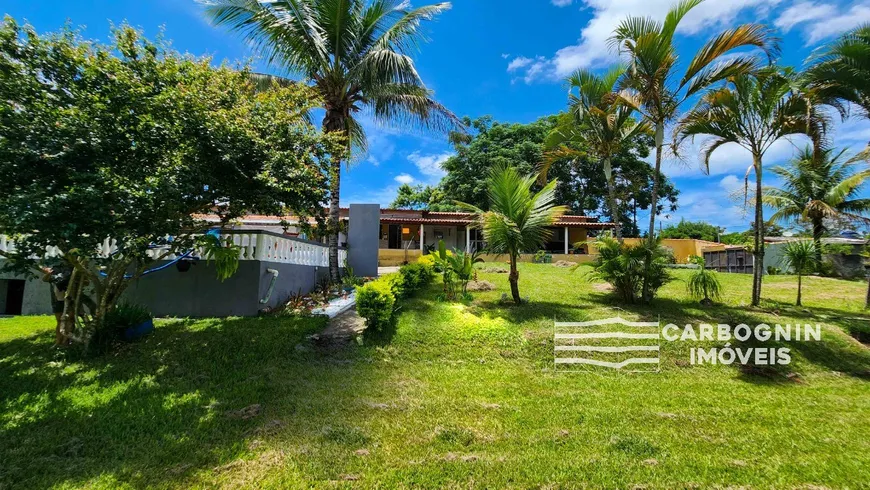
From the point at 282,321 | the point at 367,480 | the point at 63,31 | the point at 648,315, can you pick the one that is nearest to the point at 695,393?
the point at 648,315

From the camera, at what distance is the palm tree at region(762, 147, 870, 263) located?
1462 centimetres

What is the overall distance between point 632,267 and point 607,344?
2293 millimetres

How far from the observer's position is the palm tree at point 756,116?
7641 millimetres

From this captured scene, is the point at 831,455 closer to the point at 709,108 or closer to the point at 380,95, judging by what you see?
the point at 709,108

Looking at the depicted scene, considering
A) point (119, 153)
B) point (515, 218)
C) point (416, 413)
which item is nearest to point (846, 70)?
point (515, 218)

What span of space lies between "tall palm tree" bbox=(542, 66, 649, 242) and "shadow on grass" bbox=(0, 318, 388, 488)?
712 cm

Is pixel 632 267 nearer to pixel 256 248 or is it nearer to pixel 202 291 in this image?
pixel 256 248

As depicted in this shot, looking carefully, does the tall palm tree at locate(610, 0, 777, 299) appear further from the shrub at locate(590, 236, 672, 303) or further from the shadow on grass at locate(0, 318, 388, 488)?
the shadow on grass at locate(0, 318, 388, 488)

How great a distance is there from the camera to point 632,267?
768 cm

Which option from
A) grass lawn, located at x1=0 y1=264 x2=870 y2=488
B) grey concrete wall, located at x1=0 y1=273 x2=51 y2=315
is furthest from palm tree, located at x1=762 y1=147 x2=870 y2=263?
grey concrete wall, located at x1=0 y1=273 x2=51 y2=315

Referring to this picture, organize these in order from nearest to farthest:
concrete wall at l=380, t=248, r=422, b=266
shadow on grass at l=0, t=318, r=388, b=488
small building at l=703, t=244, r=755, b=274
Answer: shadow on grass at l=0, t=318, r=388, b=488 → small building at l=703, t=244, r=755, b=274 → concrete wall at l=380, t=248, r=422, b=266

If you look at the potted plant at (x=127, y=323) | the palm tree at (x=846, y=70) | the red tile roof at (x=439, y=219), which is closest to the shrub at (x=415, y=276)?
the potted plant at (x=127, y=323)

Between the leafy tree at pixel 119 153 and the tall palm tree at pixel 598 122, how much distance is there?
264 inches

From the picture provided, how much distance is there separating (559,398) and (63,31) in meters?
7.64
